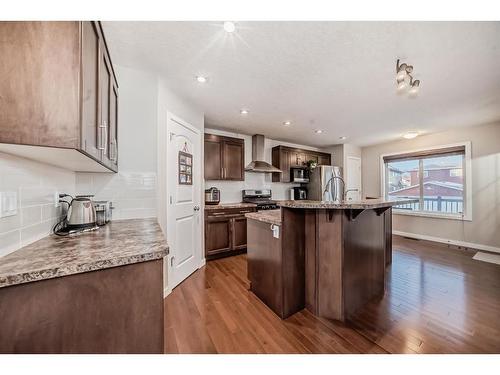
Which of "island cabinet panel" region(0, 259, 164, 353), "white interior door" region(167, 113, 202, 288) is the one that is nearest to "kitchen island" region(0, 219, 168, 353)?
"island cabinet panel" region(0, 259, 164, 353)

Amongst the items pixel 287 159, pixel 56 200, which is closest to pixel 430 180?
pixel 287 159

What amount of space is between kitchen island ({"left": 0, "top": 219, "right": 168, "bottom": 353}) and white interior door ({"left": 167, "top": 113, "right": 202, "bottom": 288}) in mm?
1371

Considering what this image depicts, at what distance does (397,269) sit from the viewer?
2.84 meters

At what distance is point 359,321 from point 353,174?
4623 millimetres

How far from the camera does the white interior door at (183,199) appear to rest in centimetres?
232

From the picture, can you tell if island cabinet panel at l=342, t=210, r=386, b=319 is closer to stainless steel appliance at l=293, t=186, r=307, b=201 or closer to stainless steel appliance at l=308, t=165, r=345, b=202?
stainless steel appliance at l=308, t=165, r=345, b=202

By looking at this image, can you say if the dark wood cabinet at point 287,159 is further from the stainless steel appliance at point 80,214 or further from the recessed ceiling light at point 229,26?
the stainless steel appliance at point 80,214

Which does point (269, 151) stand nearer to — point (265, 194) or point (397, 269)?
point (265, 194)

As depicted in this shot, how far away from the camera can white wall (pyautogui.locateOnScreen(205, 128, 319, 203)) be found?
13.4 ft

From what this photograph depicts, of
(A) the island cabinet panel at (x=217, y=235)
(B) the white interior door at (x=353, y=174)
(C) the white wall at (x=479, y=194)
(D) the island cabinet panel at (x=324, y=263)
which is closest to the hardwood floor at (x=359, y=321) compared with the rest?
(D) the island cabinet panel at (x=324, y=263)

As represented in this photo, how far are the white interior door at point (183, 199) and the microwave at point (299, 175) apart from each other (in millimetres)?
2719

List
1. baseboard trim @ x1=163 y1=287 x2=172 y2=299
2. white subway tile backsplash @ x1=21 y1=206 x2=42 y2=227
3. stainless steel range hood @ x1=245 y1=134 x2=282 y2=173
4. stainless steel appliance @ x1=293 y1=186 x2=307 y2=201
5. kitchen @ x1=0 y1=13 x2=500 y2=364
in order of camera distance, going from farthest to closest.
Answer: stainless steel appliance @ x1=293 y1=186 x2=307 y2=201 < stainless steel range hood @ x1=245 y1=134 x2=282 y2=173 < baseboard trim @ x1=163 y1=287 x2=172 y2=299 < white subway tile backsplash @ x1=21 y1=206 x2=42 y2=227 < kitchen @ x1=0 y1=13 x2=500 y2=364

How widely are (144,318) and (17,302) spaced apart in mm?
449
